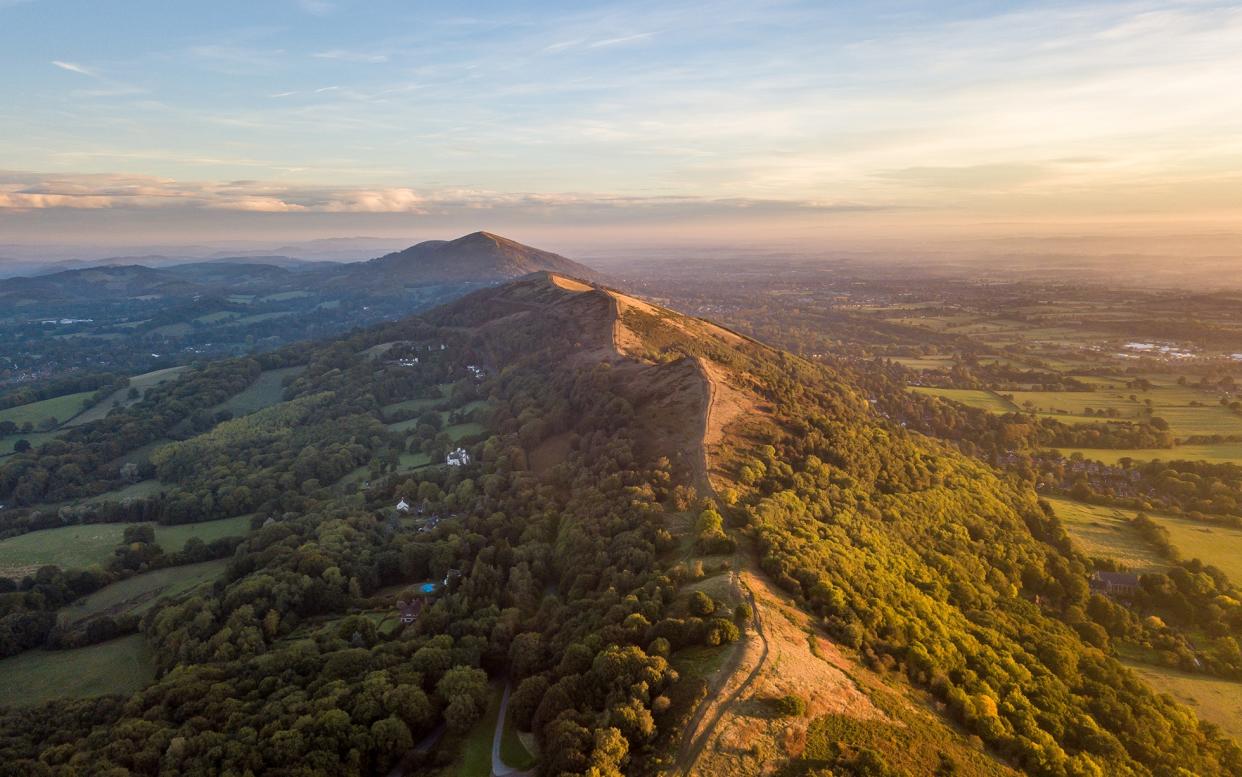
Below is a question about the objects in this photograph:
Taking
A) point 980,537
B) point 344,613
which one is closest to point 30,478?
point 344,613

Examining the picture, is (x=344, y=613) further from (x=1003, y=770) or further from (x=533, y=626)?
(x=1003, y=770)

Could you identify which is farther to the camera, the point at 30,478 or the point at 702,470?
the point at 30,478

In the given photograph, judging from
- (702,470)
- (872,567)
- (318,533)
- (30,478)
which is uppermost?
(702,470)

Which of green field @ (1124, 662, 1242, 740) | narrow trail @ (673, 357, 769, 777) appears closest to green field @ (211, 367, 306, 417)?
narrow trail @ (673, 357, 769, 777)

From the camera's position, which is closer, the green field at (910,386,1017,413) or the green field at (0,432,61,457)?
the green field at (0,432,61,457)

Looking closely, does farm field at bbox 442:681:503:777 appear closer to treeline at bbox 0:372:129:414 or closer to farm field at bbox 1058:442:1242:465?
farm field at bbox 1058:442:1242:465

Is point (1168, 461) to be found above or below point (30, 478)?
above

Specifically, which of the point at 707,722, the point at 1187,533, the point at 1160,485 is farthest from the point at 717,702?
the point at 1160,485
